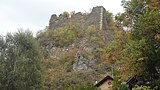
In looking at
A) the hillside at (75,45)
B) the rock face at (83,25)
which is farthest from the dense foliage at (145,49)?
the rock face at (83,25)

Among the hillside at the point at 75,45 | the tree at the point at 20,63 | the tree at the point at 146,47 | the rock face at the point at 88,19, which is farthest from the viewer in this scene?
the rock face at the point at 88,19

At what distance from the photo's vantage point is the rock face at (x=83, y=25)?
192 ft

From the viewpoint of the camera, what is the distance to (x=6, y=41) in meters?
42.6

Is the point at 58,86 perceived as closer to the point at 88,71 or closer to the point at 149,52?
the point at 88,71

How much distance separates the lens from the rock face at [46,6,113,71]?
58.6 m

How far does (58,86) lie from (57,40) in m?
19.1

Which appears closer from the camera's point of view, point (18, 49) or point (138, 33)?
point (138, 33)

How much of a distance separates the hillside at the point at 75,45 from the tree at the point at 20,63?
29.8ft

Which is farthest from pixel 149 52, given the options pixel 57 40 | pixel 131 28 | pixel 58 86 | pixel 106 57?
pixel 57 40

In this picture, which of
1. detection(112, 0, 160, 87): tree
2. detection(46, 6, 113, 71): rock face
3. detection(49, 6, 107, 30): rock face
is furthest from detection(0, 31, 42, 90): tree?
detection(49, 6, 107, 30): rock face

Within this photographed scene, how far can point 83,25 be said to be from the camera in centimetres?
7188

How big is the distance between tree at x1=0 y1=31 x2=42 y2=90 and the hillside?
909cm

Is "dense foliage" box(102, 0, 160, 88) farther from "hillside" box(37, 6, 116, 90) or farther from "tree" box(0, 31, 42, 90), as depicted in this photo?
"hillside" box(37, 6, 116, 90)

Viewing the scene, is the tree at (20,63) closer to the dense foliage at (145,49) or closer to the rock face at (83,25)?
the rock face at (83,25)
